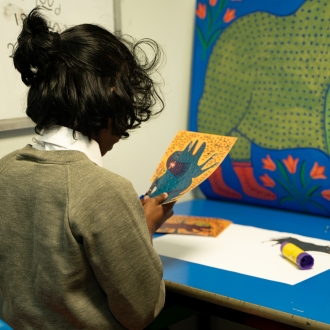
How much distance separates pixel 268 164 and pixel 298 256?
0.49 metres

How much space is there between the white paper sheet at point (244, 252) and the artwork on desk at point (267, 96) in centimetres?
22

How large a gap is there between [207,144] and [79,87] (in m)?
0.39

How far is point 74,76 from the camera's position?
0.90 m

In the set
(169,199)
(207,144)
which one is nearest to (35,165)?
(169,199)

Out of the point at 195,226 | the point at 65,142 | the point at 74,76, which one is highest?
the point at 74,76

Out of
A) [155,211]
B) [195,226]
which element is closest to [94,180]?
[155,211]

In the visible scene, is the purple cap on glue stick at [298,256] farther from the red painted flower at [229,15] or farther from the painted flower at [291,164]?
the red painted flower at [229,15]

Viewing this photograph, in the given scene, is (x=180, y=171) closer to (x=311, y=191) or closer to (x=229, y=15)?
(x=311, y=191)

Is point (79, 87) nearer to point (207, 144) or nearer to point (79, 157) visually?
point (79, 157)

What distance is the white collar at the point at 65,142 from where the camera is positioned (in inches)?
35.4

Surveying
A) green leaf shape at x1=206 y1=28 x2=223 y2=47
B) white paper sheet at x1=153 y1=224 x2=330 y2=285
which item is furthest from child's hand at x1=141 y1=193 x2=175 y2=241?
green leaf shape at x1=206 y1=28 x2=223 y2=47

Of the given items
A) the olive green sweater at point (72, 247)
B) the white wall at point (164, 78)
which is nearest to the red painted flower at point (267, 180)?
the white wall at point (164, 78)

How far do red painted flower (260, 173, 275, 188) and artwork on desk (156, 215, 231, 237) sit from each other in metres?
0.20

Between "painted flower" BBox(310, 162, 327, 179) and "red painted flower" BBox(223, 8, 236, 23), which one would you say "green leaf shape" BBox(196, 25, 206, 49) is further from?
"painted flower" BBox(310, 162, 327, 179)
